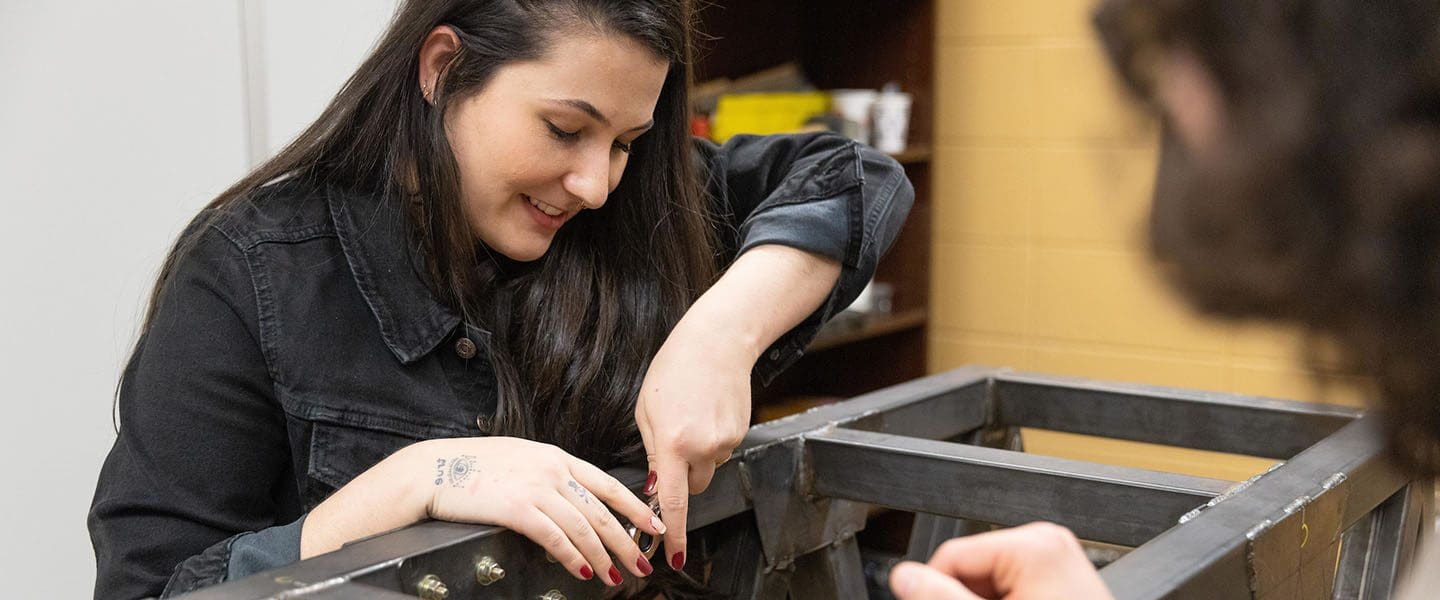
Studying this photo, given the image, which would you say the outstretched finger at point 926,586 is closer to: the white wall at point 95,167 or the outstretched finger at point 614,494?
the outstretched finger at point 614,494

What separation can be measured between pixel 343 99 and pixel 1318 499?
0.87 meters

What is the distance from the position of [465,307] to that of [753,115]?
5.05 ft

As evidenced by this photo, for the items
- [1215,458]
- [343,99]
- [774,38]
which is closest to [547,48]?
[343,99]

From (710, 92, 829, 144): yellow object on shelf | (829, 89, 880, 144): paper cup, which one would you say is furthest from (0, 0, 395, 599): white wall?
(829, 89, 880, 144): paper cup

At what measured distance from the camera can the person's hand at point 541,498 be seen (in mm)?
898

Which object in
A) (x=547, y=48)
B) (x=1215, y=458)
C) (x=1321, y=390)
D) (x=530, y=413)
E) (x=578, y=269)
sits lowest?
(x=1215, y=458)

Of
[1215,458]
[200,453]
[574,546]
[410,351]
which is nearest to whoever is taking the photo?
[574,546]

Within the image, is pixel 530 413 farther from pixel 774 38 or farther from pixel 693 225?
pixel 774 38

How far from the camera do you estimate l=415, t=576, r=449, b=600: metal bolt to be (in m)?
0.83

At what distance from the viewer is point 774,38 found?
3086 millimetres

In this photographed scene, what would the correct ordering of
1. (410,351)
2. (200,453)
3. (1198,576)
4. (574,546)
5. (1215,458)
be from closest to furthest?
(1198,576) → (574,546) → (200,453) → (410,351) → (1215,458)

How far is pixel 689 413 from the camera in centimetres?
103

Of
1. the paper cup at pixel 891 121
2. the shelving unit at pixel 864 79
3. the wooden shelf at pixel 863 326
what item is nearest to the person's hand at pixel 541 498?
the wooden shelf at pixel 863 326

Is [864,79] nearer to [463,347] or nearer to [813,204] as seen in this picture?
[813,204]
